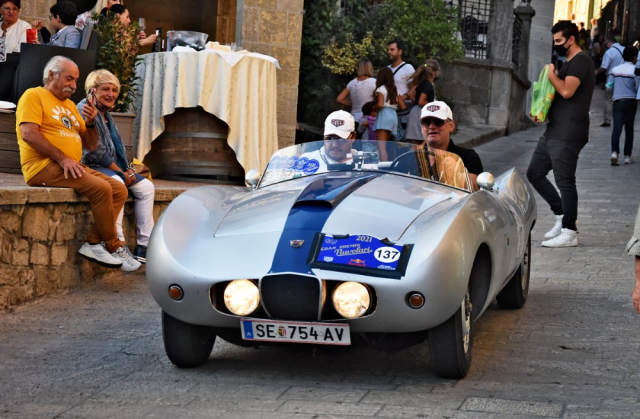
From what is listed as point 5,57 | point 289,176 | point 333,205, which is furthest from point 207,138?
point 333,205

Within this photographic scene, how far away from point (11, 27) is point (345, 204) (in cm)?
563

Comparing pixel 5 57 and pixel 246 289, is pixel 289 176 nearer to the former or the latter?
pixel 246 289

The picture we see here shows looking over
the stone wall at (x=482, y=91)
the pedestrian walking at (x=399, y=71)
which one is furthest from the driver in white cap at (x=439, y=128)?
the stone wall at (x=482, y=91)

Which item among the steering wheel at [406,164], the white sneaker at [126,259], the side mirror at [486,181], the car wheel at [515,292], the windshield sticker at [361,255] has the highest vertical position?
the steering wheel at [406,164]

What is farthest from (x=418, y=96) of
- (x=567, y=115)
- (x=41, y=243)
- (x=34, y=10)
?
(x=41, y=243)

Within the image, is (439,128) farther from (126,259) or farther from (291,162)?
(126,259)

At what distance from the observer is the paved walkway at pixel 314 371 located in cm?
429

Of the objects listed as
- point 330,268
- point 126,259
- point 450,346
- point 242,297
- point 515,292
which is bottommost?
point 126,259

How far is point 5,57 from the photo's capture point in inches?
→ 368

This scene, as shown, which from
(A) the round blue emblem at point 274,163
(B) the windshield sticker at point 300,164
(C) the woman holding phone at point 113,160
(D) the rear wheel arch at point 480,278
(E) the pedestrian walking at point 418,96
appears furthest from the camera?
(E) the pedestrian walking at point 418,96

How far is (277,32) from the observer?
41.1 ft

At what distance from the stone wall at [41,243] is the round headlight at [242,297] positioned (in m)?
2.39

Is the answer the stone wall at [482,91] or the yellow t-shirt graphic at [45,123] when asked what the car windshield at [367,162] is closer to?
the yellow t-shirt graphic at [45,123]

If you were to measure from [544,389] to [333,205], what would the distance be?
1.27 meters
